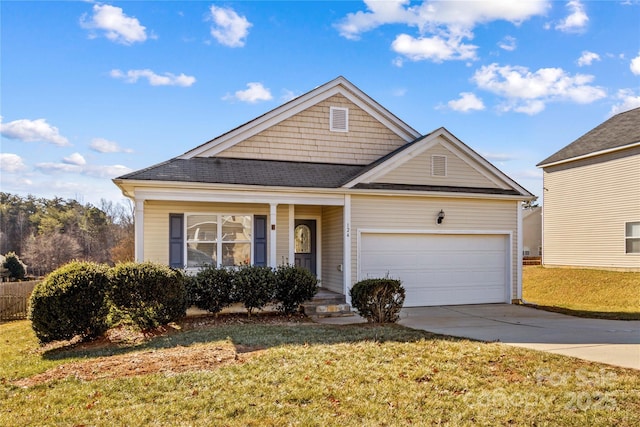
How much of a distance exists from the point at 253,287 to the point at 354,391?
6.21 m

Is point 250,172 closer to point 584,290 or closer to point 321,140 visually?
point 321,140

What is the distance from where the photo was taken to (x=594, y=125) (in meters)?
22.0

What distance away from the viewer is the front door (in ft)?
45.3

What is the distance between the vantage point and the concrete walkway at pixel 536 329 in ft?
23.1

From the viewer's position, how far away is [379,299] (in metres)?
9.28

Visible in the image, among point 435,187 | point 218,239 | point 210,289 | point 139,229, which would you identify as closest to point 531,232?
point 435,187

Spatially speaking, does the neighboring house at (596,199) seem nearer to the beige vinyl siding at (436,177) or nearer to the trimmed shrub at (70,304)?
the beige vinyl siding at (436,177)

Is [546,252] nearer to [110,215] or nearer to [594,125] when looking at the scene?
[594,125]

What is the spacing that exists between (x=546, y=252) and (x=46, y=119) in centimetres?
2227

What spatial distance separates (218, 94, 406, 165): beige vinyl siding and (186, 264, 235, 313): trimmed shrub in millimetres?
4001

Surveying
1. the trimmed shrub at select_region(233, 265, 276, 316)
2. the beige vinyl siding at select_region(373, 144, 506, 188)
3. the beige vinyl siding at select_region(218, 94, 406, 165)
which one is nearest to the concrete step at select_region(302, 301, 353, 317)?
the trimmed shrub at select_region(233, 265, 276, 316)

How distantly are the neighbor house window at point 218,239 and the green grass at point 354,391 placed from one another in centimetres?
515

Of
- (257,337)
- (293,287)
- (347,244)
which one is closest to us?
(257,337)

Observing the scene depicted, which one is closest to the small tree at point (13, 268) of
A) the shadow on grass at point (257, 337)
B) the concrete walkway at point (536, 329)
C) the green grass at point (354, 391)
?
the shadow on grass at point (257, 337)
